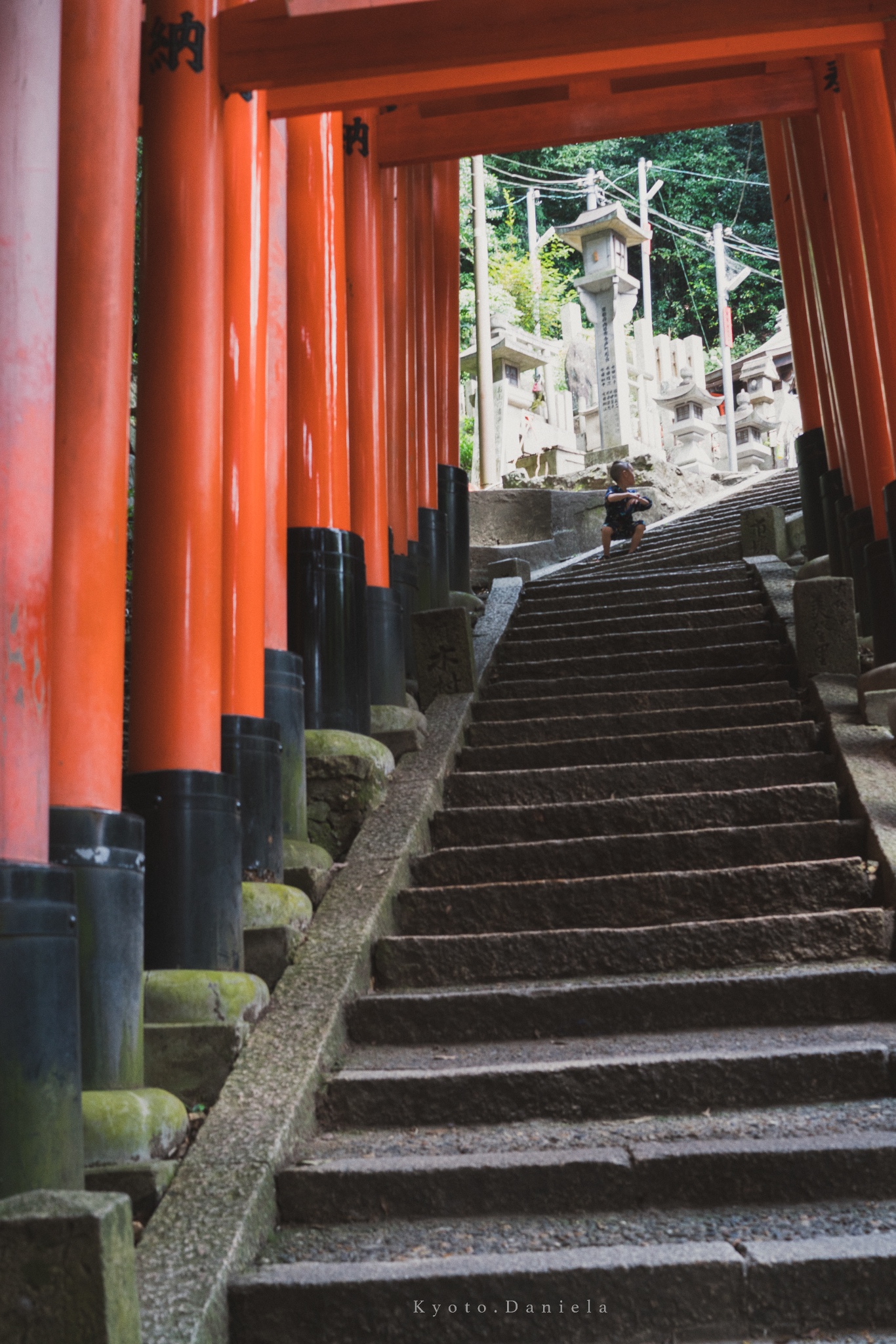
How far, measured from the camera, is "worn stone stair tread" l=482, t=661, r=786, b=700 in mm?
6645

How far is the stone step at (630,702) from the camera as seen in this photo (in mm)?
6363

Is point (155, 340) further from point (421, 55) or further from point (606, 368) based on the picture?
point (606, 368)

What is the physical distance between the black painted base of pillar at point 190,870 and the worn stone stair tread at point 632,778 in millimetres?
1779

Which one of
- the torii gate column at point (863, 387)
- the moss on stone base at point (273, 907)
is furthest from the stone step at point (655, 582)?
the moss on stone base at point (273, 907)

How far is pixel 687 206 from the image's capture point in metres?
36.3

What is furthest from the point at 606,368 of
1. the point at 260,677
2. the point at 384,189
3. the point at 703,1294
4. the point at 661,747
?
the point at 703,1294

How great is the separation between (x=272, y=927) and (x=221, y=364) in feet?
6.29

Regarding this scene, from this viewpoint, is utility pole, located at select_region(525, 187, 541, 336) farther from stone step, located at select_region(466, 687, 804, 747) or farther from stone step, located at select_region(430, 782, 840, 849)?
stone step, located at select_region(430, 782, 840, 849)

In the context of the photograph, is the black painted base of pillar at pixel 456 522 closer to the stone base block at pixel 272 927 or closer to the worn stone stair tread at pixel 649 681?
the worn stone stair tread at pixel 649 681

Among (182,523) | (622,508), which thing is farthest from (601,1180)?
(622,508)

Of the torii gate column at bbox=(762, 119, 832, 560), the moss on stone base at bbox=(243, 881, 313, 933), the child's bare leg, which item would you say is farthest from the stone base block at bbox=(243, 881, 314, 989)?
the child's bare leg

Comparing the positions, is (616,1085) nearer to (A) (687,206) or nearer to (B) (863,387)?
(B) (863,387)

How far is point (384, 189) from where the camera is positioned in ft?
28.3

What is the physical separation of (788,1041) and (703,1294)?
1.12m
